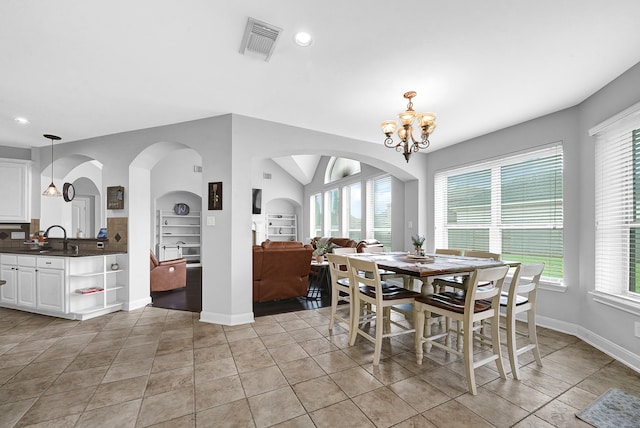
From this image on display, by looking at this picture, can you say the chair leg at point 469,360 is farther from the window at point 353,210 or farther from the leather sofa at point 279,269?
the window at point 353,210

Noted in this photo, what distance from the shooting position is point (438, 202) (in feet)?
16.4

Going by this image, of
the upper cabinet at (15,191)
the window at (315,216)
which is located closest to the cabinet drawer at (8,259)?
the upper cabinet at (15,191)

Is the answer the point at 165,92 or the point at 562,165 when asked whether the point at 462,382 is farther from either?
the point at 165,92

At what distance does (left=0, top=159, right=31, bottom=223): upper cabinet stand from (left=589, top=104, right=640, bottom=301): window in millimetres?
7870

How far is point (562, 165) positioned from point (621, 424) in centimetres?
267

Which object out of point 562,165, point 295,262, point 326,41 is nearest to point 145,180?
point 295,262

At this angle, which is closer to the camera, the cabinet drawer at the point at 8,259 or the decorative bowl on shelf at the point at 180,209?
the cabinet drawer at the point at 8,259

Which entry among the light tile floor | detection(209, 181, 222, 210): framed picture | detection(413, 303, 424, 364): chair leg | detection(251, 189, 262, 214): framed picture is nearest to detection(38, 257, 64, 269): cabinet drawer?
A: the light tile floor

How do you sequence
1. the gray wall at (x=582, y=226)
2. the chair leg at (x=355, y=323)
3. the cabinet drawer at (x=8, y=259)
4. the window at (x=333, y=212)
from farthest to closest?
the window at (x=333, y=212), the cabinet drawer at (x=8, y=259), the chair leg at (x=355, y=323), the gray wall at (x=582, y=226)

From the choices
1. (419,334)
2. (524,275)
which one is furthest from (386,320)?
(524,275)

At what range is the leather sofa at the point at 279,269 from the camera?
13.9 feet

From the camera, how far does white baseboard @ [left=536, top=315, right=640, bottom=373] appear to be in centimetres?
244

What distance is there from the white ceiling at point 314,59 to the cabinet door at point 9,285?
6.82 ft

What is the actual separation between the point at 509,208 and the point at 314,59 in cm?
334
